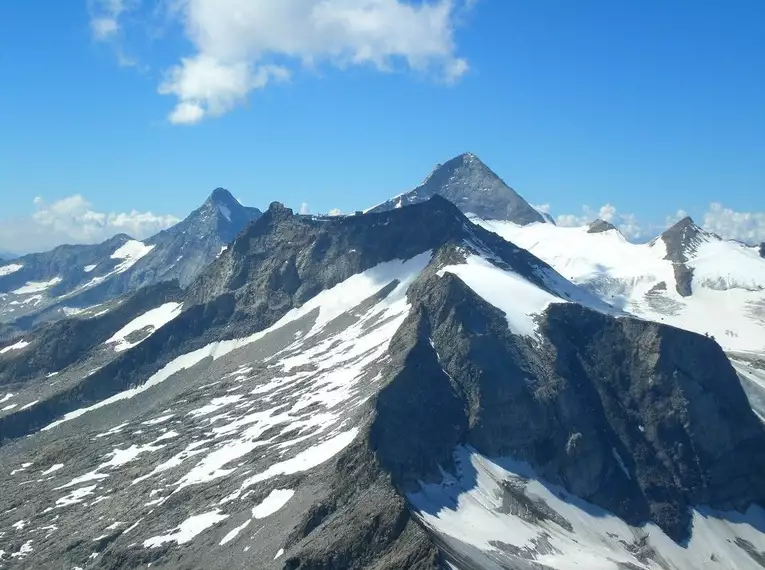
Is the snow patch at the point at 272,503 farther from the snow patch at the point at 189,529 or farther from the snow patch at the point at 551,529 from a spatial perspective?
the snow patch at the point at 551,529

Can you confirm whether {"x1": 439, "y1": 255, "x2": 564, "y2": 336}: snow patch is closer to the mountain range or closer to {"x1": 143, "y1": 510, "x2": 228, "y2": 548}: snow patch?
the mountain range

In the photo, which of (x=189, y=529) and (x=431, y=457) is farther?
(x=431, y=457)

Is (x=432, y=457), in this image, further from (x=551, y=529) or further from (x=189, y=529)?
(x=189, y=529)

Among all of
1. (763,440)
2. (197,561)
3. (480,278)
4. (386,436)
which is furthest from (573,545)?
(480,278)

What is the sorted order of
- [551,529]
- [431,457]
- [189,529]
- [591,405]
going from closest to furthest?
[189,529], [431,457], [551,529], [591,405]

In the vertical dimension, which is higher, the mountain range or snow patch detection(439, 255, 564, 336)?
snow patch detection(439, 255, 564, 336)

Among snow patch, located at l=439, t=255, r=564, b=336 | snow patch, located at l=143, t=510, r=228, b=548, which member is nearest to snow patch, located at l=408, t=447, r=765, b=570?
snow patch, located at l=143, t=510, r=228, b=548

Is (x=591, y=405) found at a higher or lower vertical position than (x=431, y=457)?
lower

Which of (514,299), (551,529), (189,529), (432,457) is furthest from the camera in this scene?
(514,299)

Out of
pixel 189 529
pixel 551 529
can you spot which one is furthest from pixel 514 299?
pixel 189 529
